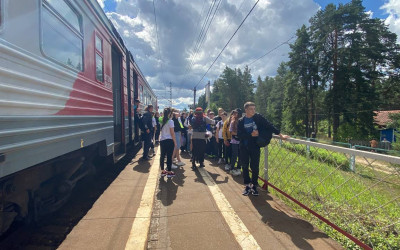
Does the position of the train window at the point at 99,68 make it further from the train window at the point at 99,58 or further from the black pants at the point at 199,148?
the black pants at the point at 199,148

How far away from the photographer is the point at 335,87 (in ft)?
98.4

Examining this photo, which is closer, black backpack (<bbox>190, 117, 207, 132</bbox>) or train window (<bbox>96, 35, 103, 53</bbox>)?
train window (<bbox>96, 35, 103, 53</bbox>)

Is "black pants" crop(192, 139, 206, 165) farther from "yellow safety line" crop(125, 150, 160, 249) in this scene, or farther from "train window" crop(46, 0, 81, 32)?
"train window" crop(46, 0, 81, 32)

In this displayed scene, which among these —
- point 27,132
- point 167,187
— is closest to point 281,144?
point 167,187

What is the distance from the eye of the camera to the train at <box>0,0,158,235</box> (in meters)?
2.22

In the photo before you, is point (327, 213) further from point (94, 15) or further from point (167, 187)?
point (94, 15)

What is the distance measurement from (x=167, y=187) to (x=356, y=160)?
3290 mm

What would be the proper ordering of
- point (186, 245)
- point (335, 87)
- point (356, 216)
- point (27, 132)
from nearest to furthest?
point (27, 132) < point (186, 245) < point (356, 216) < point (335, 87)

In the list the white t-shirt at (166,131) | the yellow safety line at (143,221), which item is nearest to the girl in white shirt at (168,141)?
the white t-shirt at (166,131)

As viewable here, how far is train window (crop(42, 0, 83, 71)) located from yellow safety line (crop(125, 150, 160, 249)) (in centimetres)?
230

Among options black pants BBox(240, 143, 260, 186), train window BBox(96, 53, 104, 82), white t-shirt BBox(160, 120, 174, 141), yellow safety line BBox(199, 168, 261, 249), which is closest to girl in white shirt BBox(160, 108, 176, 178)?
white t-shirt BBox(160, 120, 174, 141)

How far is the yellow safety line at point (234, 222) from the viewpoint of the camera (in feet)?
9.22

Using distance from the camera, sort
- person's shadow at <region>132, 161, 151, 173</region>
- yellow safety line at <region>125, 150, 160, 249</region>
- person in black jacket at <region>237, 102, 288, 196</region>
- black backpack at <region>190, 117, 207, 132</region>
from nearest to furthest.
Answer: yellow safety line at <region>125, 150, 160, 249</region>, person in black jacket at <region>237, 102, 288, 196</region>, person's shadow at <region>132, 161, 151, 173</region>, black backpack at <region>190, 117, 207, 132</region>

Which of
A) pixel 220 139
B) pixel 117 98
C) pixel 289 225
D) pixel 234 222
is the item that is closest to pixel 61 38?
pixel 234 222
